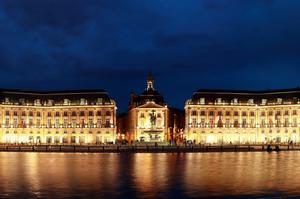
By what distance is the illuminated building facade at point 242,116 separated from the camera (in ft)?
490

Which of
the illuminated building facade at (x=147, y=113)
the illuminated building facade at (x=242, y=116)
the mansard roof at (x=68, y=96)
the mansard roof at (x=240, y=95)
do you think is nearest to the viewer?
the illuminated building facade at (x=147, y=113)

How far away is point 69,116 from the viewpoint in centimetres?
15075

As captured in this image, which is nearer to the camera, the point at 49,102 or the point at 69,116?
the point at 49,102

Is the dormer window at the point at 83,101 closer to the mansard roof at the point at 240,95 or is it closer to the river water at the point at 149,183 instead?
the mansard roof at the point at 240,95

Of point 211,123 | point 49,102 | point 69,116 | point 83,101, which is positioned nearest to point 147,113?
point 83,101

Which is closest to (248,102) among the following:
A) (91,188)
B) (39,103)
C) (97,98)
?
(97,98)

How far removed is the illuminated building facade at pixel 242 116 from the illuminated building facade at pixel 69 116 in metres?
24.3

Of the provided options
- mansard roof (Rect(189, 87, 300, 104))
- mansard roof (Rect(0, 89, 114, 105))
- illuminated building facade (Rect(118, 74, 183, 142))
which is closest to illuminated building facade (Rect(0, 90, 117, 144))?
mansard roof (Rect(0, 89, 114, 105))

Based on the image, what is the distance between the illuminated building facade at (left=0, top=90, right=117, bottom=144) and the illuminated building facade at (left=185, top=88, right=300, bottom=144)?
79.7ft

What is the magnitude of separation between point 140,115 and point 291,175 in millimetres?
112414

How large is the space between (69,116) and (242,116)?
2005 inches

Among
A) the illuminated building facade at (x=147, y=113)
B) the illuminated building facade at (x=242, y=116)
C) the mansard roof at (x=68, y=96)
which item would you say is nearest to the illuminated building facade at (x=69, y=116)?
the mansard roof at (x=68, y=96)

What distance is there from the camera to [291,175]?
36812 mm

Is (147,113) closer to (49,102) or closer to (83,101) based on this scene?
(83,101)
